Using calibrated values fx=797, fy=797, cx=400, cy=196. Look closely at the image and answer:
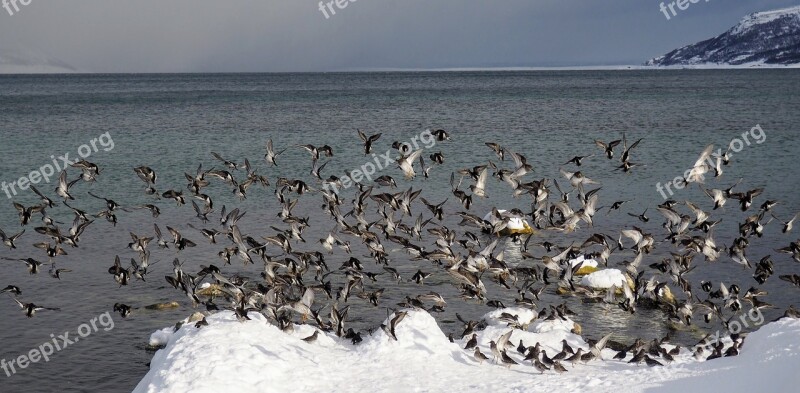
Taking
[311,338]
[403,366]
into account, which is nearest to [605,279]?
[403,366]

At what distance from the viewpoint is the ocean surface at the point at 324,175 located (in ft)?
92.6

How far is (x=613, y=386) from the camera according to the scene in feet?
65.1

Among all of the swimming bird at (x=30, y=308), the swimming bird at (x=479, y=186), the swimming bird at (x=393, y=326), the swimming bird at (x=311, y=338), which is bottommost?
the swimming bird at (x=393, y=326)

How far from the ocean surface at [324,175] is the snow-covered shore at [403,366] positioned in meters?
4.01

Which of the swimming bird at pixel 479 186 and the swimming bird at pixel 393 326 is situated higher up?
the swimming bird at pixel 479 186

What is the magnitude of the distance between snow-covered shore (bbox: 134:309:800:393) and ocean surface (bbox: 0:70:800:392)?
13.2 feet

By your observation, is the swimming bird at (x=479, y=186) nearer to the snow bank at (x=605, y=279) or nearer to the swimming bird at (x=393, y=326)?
the snow bank at (x=605, y=279)

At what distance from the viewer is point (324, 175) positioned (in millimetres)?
65625

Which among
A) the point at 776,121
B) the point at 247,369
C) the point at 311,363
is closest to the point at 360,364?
the point at 311,363

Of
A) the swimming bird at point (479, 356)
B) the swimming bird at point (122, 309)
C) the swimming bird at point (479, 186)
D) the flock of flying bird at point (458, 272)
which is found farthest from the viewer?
the swimming bird at point (479, 186)

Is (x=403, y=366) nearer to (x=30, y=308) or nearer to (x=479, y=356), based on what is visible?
(x=479, y=356)

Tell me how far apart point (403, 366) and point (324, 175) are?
44.8 m

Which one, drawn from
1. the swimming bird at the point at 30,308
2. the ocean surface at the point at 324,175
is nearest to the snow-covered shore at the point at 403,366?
the ocean surface at the point at 324,175

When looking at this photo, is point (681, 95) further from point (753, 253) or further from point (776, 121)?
point (753, 253)
